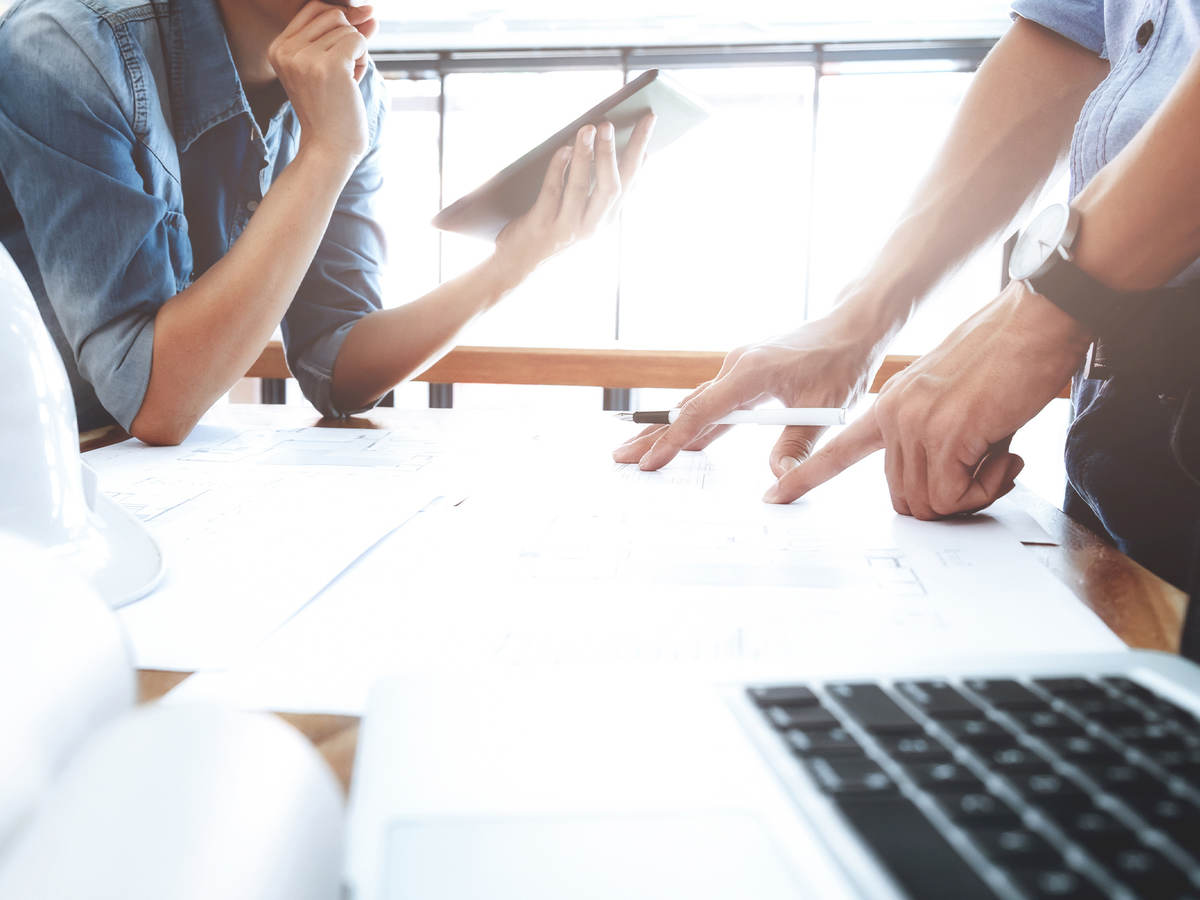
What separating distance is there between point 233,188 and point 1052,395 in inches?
38.1

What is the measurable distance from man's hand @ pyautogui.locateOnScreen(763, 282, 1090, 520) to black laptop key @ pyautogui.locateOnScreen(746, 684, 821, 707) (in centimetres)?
33

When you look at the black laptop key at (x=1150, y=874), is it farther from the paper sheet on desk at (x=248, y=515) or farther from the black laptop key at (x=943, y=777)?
the paper sheet on desk at (x=248, y=515)

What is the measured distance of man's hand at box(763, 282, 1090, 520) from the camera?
0.50 m

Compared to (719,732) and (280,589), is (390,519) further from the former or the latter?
(719,732)

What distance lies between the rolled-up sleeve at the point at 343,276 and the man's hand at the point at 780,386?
573mm

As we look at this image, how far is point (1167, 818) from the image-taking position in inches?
6.2

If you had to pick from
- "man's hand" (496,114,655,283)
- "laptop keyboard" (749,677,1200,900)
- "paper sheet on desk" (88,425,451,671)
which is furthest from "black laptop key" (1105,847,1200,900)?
"man's hand" (496,114,655,283)

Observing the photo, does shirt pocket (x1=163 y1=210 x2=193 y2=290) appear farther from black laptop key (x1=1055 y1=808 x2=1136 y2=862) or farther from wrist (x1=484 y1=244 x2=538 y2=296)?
black laptop key (x1=1055 y1=808 x2=1136 y2=862)

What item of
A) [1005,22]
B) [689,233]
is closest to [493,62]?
[689,233]

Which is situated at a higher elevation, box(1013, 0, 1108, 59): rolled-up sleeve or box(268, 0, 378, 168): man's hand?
box(1013, 0, 1108, 59): rolled-up sleeve

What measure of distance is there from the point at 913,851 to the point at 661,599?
0.23 meters

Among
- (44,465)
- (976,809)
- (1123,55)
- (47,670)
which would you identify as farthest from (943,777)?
(1123,55)

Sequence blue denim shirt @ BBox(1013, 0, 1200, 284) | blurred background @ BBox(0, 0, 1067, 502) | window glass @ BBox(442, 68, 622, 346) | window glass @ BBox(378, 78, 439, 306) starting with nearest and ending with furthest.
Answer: blue denim shirt @ BBox(1013, 0, 1200, 284) < blurred background @ BBox(0, 0, 1067, 502) < window glass @ BBox(442, 68, 622, 346) < window glass @ BBox(378, 78, 439, 306)

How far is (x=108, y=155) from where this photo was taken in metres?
0.80
